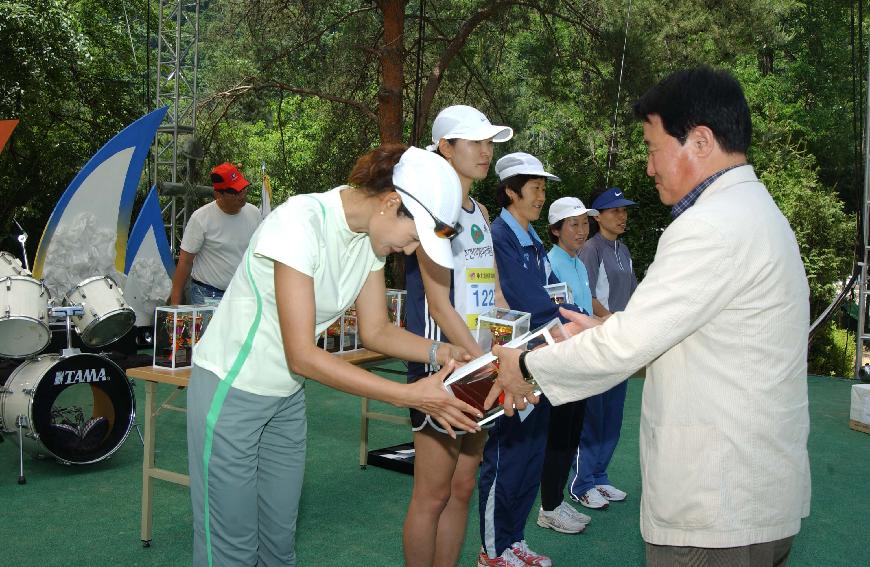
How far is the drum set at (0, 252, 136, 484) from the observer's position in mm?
4723

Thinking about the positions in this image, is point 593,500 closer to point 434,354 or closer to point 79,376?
point 434,354

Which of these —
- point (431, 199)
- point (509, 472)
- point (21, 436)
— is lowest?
point (21, 436)

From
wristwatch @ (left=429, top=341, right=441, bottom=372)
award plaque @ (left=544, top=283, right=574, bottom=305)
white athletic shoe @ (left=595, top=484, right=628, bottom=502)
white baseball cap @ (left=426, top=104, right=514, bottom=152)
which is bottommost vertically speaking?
white athletic shoe @ (left=595, top=484, right=628, bottom=502)

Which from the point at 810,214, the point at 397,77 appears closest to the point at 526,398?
the point at 397,77

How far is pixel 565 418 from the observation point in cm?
421

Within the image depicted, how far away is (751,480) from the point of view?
172 centimetres

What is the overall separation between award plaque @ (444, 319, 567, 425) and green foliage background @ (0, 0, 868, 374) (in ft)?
33.3

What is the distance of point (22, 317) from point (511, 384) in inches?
131

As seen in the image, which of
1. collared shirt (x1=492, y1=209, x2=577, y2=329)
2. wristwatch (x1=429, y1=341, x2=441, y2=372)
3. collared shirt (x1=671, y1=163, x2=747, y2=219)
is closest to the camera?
collared shirt (x1=671, y1=163, x2=747, y2=219)

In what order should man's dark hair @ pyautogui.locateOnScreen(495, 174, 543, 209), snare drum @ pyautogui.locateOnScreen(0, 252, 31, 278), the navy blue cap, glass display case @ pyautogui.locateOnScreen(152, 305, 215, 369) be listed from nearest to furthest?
man's dark hair @ pyautogui.locateOnScreen(495, 174, 543, 209)
glass display case @ pyautogui.locateOnScreen(152, 305, 215, 369)
snare drum @ pyautogui.locateOnScreen(0, 252, 31, 278)
the navy blue cap

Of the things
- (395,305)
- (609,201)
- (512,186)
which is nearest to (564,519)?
(395,305)

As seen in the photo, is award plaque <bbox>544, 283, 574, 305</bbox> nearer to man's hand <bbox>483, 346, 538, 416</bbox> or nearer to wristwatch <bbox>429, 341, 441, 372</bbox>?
wristwatch <bbox>429, 341, 441, 372</bbox>

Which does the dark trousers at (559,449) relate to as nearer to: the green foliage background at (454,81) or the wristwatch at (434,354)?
the wristwatch at (434,354)

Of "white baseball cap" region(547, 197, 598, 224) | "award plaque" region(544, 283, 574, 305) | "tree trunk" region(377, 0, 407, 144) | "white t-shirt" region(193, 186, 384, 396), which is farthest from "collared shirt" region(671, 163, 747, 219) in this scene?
"tree trunk" region(377, 0, 407, 144)
